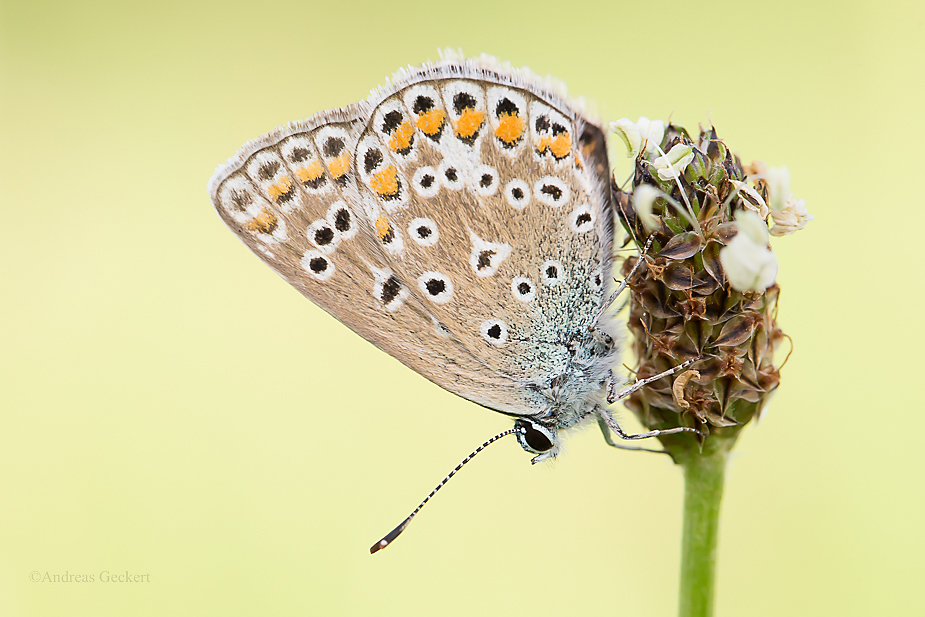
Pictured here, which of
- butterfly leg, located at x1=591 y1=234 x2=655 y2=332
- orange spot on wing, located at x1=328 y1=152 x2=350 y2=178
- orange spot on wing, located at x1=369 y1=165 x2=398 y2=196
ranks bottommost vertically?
butterfly leg, located at x1=591 y1=234 x2=655 y2=332

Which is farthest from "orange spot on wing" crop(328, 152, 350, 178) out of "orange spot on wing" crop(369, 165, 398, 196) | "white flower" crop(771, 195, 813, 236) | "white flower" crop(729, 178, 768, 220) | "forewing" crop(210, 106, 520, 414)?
"white flower" crop(771, 195, 813, 236)

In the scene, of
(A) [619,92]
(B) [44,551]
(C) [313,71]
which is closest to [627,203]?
(A) [619,92]

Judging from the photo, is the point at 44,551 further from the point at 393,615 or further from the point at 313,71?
the point at 313,71

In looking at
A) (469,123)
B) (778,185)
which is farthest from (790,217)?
(469,123)

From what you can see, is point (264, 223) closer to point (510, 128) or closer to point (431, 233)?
point (431, 233)

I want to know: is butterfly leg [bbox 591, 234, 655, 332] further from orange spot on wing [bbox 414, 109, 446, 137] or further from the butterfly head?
orange spot on wing [bbox 414, 109, 446, 137]

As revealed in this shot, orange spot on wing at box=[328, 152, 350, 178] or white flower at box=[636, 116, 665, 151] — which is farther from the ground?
white flower at box=[636, 116, 665, 151]

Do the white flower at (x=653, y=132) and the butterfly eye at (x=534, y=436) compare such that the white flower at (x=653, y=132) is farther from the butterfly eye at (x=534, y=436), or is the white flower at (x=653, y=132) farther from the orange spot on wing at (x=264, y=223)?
the orange spot on wing at (x=264, y=223)
